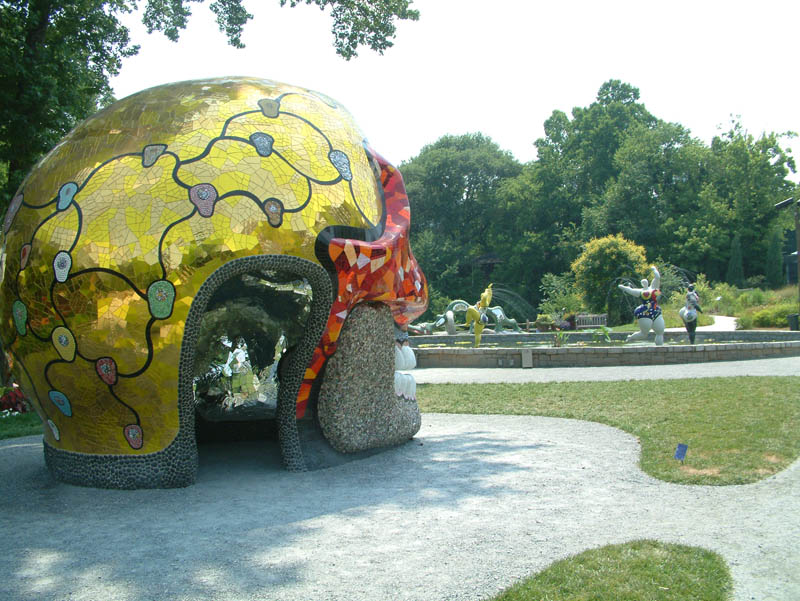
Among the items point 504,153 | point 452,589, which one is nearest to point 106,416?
point 452,589

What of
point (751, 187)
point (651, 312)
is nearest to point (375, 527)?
point (651, 312)

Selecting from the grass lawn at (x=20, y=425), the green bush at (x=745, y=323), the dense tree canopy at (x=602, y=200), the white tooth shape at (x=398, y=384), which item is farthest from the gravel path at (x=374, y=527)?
the dense tree canopy at (x=602, y=200)

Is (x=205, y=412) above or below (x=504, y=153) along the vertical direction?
below

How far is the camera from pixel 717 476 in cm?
625

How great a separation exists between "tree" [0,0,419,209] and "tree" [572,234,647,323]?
89.0ft

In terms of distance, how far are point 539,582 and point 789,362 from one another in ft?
46.8

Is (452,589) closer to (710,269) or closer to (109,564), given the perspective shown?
(109,564)

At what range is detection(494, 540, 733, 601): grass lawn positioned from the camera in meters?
3.83

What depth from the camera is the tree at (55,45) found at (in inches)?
457

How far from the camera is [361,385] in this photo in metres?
7.25

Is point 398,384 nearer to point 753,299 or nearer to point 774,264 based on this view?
point 753,299

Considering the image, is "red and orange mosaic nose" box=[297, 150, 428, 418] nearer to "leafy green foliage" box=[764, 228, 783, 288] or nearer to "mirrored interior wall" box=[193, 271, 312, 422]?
"mirrored interior wall" box=[193, 271, 312, 422]

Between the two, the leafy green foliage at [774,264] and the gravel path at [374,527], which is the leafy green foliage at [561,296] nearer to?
the leafy green foliage at [774,264]

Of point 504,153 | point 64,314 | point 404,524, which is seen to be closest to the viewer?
point 404,524
